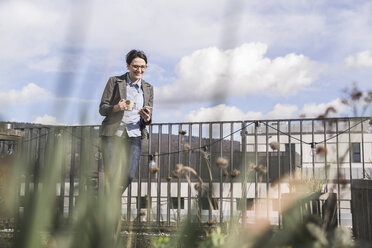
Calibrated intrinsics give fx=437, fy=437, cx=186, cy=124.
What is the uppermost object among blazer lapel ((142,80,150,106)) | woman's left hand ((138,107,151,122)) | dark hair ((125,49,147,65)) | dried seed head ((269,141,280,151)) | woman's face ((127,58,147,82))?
dark hair ((125,49,147,65))

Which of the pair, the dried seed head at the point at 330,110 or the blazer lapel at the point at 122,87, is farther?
the blazer lapel at the point at 122,87

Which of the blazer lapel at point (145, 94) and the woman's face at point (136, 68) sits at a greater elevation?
the woman's face at point (136, 68)

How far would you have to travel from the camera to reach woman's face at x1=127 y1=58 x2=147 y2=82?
12.6 feet

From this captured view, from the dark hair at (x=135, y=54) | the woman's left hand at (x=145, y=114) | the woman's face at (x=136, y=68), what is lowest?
the woman's left hand at (x=145, y=114)

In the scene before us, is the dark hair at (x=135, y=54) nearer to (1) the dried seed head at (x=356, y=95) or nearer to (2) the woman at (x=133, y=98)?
(2) the woman at (x=133, y=98)

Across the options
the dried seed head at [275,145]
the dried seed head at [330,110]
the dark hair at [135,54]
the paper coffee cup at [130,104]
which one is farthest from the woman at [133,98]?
the dried seed head at [330,110]

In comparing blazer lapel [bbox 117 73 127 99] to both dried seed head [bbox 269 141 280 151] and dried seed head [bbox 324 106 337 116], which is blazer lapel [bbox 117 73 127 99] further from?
dried seed head [bbox 324 106 337 116]

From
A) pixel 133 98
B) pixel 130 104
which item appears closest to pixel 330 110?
pixel 130 104

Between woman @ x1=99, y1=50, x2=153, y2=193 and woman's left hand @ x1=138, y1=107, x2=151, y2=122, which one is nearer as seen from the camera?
woman's left hand @ x1=138, y1=107, x2=151, y2=122

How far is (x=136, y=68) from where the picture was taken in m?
3.85

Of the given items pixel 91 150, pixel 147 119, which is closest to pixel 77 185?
pixel 91 150

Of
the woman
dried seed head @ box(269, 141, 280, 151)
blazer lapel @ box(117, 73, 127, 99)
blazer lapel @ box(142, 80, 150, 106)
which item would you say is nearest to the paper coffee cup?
the woman

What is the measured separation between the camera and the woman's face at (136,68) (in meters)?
3.85

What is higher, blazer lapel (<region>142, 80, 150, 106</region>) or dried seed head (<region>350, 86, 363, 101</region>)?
blazer lapel (<region>142, 80, 150, 106</region>)
